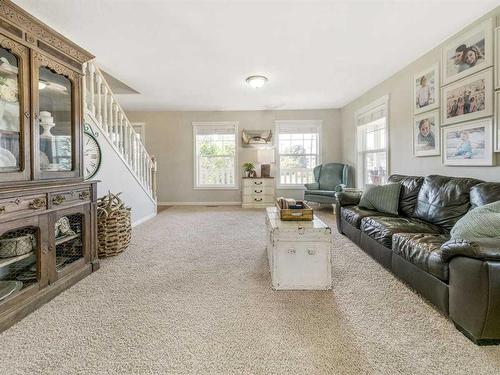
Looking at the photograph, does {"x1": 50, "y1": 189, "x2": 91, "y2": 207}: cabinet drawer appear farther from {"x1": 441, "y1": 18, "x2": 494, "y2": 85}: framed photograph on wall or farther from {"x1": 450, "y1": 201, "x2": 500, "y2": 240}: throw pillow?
{"x1": 441, "y1": 18, "x2": 494, "y2": 85}: framed photograph on wall

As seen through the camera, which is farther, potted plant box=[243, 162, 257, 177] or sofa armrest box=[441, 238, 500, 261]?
potted plant box=[243, 162, 257, 177]

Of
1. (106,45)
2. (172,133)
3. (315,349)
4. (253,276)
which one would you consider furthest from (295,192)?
(315,349)

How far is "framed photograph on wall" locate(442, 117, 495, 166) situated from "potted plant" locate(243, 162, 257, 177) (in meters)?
3.88

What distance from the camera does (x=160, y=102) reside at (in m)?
5.63

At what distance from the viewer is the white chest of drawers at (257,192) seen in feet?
20.1

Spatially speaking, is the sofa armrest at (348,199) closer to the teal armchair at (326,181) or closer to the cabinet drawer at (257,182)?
the teal armchair at (326,181)

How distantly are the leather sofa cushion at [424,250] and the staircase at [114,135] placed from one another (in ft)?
11.0

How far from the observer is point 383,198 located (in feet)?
10.3

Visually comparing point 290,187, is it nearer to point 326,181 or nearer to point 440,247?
point 326,181

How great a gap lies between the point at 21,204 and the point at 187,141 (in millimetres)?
4948

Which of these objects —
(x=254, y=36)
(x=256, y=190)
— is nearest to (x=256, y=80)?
(x=254, y=36)

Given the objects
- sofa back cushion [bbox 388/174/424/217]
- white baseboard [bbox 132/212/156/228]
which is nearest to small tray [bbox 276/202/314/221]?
sofa back cushion [bbox 388/174/424/217]

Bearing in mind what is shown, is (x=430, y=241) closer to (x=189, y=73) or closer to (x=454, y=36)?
(x=454, y=36)

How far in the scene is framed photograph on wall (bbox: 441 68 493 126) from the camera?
244cm
